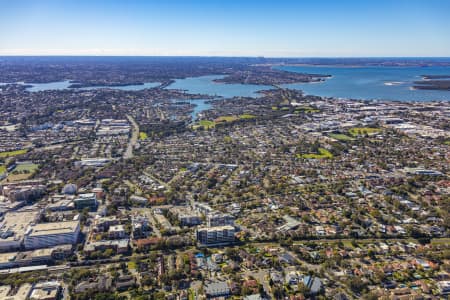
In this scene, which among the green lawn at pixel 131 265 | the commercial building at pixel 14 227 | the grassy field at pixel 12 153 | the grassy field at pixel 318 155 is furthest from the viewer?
the grassy field at pixel 12 153

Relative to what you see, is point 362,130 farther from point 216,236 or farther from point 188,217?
point 216,236

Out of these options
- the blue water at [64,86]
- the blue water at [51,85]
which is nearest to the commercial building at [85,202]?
the blue water at [64,86]

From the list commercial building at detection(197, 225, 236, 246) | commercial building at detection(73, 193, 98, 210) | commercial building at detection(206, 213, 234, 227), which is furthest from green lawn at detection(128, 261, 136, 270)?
commercial building at detection(73, 193, 98, 210)

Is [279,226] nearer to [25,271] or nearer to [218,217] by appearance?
[218,217]

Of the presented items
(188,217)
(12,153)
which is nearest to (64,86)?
(12,153)

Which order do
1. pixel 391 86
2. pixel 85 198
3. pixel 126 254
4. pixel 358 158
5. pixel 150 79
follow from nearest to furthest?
pixel 126 254 → pixel 85 198 → pixel 358 158 → pixel 391 86 → pixel 150 79

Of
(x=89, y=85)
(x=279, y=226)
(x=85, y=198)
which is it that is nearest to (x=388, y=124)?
(x=279, y=226)

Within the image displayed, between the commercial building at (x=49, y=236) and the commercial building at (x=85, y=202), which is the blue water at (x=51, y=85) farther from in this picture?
the commercial building at (x=49, y=236)
